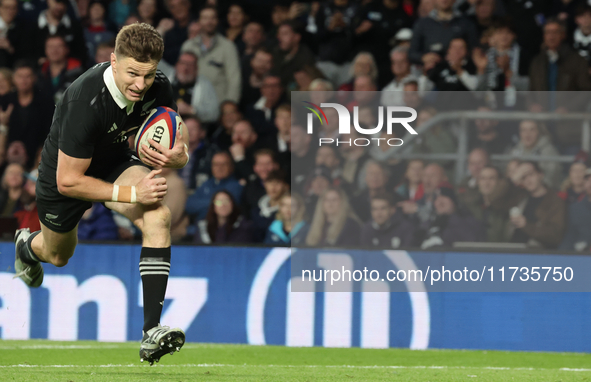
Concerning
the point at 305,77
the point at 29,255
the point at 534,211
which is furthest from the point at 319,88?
the point at 29,255

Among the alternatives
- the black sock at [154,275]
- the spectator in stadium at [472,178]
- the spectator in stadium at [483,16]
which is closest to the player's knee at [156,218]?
the black sock at [154,275]

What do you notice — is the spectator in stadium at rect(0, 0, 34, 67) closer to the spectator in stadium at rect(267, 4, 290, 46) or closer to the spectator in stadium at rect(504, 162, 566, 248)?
the spectator in stadium at rect(267, 4, 290, 46)

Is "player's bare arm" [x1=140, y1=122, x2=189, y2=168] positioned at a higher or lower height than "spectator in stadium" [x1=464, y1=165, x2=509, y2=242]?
higher

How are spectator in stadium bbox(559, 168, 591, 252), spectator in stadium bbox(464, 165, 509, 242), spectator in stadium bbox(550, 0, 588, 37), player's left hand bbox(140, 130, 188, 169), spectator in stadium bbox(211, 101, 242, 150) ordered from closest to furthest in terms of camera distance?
1. player's left hand bbox(140, 130, 188, 169)
2. spectator in stadium bbox(559, 168, 591, 252)
3. spectator in stadium bbox(464, 165, 509, 242)
4. spectator in stadium bbox(211, 101, 242, 150)
5. spectator in stadium bbox(550, 0, 588, 37)

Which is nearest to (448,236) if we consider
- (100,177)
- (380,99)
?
(380,99)

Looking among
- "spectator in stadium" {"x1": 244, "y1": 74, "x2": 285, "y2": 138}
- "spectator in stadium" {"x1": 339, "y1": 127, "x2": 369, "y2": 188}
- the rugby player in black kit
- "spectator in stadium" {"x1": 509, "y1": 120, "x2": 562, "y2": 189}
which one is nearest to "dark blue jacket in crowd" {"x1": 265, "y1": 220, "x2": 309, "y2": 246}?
"spectator in stadium" {"x1": 339, "y1": 127, "x2": 369, "y2": 188}

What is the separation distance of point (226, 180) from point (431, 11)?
3.42 metres

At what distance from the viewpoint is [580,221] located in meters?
8.64

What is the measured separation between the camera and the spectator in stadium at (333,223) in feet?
29.4

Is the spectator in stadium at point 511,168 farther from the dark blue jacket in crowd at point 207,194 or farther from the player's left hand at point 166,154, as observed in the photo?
the player's left hand at point 166,154

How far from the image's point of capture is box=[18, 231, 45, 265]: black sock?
6625mm

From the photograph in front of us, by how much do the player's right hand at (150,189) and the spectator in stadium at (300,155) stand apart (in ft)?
13.0

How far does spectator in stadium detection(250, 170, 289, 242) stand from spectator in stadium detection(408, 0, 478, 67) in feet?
7.68

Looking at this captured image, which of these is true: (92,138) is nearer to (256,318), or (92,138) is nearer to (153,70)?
(153,70)
